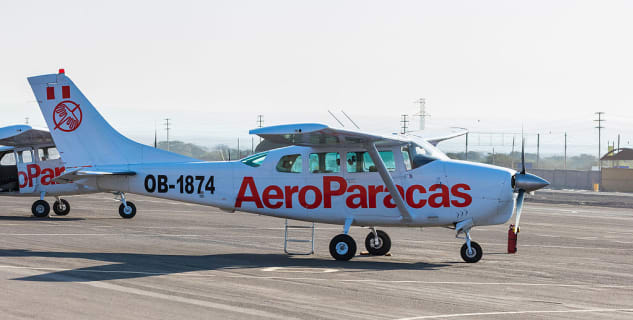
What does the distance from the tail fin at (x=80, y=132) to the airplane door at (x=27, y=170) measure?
8.35 m

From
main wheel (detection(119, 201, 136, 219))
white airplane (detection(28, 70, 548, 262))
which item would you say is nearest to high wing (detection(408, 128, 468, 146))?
white airplane (detection(28, 70, 548, 262))

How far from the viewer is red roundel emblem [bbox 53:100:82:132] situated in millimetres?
18234

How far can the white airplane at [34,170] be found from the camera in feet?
84.3

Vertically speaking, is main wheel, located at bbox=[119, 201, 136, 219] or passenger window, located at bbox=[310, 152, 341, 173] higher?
passenger window, located at bbox=[310, 152, 341, 173]

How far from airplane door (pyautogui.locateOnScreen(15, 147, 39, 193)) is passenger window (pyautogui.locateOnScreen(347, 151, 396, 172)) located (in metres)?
14.4

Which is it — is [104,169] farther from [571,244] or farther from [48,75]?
[571,244]

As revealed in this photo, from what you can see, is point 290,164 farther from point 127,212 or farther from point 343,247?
point 127,212

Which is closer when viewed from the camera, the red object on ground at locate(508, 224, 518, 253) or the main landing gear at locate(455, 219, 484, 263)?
the main landing gear at locate(455, 219, 484, 263)

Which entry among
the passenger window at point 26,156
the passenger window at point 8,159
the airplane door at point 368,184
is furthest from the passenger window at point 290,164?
the passenger window at point 8,159

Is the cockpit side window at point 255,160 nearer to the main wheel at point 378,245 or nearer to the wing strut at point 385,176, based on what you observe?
the wing strut at point 385,176

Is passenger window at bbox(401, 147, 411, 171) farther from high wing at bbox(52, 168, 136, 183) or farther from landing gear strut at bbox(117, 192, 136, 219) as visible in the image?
landing gear strut at bbox(117, 192, 136, 219)

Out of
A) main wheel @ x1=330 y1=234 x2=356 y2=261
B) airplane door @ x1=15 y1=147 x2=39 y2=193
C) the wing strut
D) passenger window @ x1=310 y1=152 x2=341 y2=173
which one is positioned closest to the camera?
the wing strut

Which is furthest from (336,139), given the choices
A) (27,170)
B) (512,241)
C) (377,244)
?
(27,170)

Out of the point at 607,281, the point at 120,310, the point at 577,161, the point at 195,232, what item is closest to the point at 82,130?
the point at 195,232
